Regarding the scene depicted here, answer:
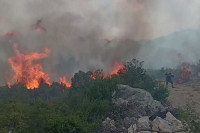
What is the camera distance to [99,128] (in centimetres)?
2292

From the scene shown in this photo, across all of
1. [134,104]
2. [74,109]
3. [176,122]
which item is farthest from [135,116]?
[74,109]

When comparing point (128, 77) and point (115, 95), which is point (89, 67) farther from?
point (115, 95)

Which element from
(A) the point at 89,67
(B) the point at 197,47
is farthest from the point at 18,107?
(B) the point at 197,47

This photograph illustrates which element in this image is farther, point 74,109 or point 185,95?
point 185,95

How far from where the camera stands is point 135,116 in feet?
83.5

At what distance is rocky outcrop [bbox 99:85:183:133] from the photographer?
73.3 ft

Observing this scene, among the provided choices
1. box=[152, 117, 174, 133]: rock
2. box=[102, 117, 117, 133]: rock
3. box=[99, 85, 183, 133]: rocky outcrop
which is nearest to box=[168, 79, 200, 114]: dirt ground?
box=[99, 85, 183, 133]: rocky outcrop

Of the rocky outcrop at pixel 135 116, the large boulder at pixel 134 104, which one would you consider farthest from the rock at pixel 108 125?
the large boulder at pixel 134 104

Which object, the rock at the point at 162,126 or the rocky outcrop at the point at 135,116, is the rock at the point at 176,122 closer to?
the rocky outcrop at the point at 135,116

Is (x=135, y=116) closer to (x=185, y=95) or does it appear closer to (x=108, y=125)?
(x=108, y=125)

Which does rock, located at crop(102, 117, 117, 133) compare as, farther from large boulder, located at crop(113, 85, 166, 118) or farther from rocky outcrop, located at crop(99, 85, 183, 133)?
large boulder, located at crop(113, 85, 166, 118)

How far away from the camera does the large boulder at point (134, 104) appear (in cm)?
2611

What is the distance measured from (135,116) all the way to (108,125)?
11.1 feet

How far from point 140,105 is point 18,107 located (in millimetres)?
11344
